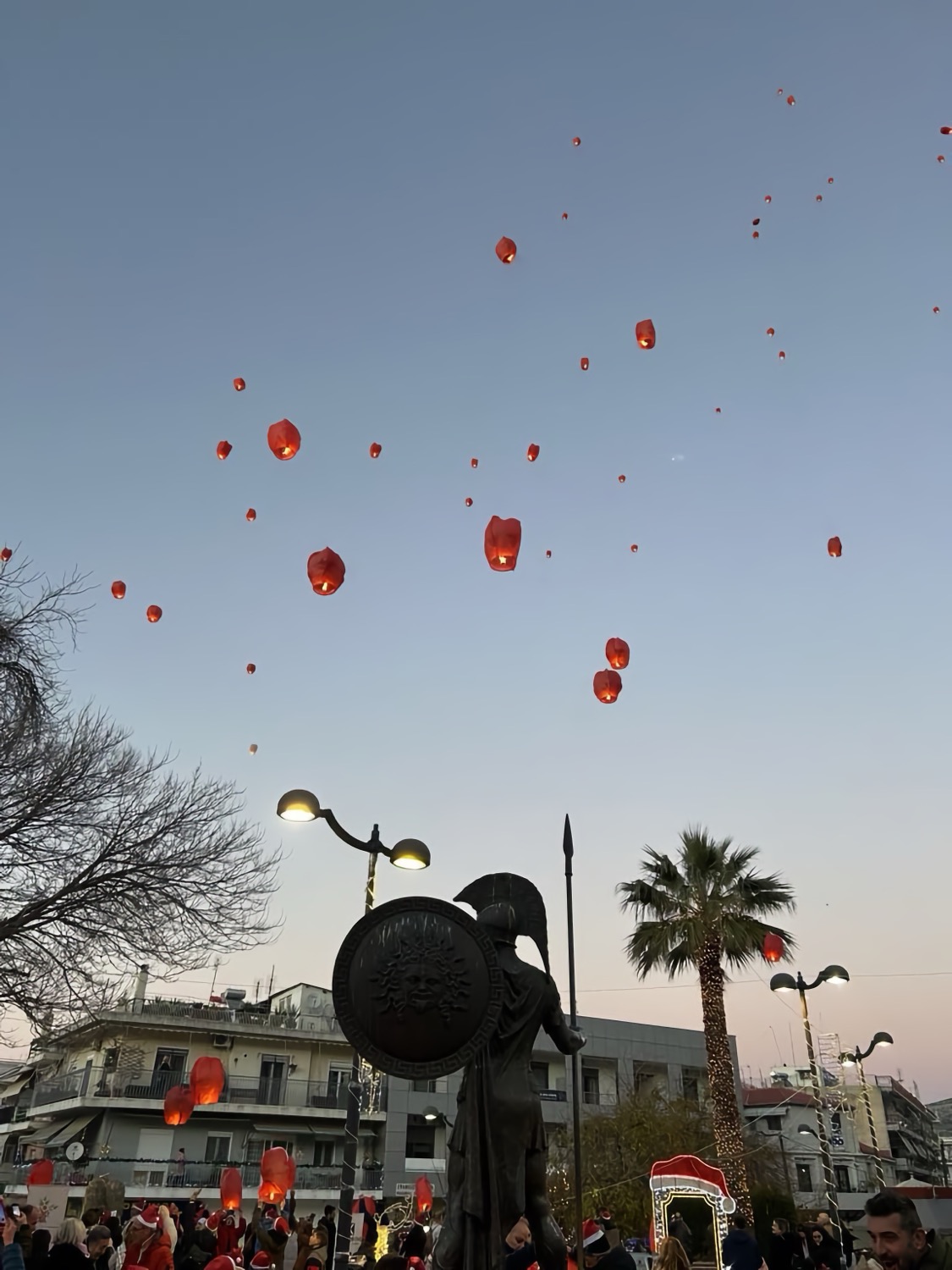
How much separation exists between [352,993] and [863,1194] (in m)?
62.7

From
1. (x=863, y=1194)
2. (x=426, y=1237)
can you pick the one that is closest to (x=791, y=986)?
(x=426, y=1237)

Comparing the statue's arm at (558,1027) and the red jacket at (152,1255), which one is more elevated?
the statue's arm at (558,1027)

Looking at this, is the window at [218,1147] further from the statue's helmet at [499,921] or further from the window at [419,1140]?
the statue's helmet at [499,921]

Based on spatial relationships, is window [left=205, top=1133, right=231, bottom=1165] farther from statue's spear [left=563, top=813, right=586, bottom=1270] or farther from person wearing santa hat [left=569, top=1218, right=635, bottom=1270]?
statue's spear [left=563, top=813, right=586, bottom=1270]

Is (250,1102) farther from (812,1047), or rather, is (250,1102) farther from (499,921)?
(499,921)

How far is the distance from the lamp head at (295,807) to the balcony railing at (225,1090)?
2805cm

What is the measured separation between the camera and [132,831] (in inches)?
491

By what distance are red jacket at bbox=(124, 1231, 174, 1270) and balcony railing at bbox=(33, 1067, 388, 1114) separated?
27378 mm

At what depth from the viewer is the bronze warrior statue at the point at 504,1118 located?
14.9 feet

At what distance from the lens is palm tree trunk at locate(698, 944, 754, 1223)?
59.3 ft

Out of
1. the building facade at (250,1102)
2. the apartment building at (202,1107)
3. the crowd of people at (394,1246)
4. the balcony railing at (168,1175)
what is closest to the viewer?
the crowd of people at (394,1246)

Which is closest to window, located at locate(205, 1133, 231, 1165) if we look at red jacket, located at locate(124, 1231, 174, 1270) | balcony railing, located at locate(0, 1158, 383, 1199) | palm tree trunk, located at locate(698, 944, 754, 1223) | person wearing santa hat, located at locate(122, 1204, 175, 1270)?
balcony railing, located at locate(0, 1158, 383, 1199)

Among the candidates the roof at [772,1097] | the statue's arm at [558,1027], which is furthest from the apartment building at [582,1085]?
the statue's arm at [558,1027]

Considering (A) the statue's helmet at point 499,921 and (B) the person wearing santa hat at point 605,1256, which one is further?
(B) the person wearing santa hat at point 605,1256
